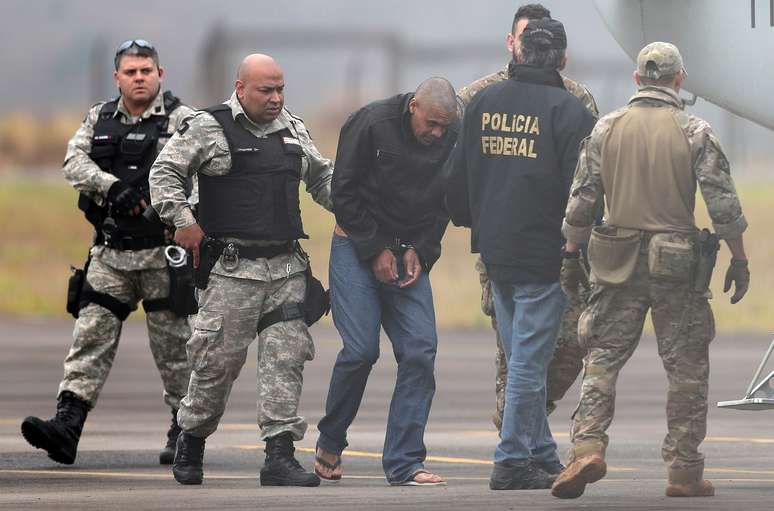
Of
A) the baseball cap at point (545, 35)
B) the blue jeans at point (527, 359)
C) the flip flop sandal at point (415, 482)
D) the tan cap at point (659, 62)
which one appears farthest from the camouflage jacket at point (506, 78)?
the flip flop sandal at point (415, 482)

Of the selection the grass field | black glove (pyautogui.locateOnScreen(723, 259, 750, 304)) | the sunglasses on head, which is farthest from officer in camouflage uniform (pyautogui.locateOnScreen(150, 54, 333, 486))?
the grass field

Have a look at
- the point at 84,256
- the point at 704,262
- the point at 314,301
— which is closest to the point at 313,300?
→ the point at 314,301

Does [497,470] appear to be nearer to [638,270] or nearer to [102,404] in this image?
[638,270]

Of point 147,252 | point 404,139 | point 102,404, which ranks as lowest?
point 102,404

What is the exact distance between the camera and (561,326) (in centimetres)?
937

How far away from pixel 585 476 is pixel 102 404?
21.9 ft

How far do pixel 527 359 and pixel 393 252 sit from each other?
855 millimetres

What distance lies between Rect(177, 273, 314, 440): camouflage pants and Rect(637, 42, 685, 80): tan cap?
1917mm

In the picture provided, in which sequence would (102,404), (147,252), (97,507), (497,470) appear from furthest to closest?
(102,404)
(147,252)
(497,470)
(97,507)

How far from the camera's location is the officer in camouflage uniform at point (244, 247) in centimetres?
911

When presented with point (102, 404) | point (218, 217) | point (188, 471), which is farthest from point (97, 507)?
point (102, 404)

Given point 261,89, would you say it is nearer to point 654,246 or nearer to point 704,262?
point 654,246

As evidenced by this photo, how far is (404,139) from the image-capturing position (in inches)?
363

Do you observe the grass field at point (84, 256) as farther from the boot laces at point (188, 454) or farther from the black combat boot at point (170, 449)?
the boot laces at point (188, 454)
